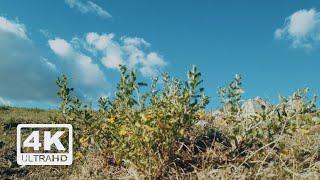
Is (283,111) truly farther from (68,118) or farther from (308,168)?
(68,118)

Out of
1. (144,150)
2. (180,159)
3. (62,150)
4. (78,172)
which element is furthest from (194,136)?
(62,150)

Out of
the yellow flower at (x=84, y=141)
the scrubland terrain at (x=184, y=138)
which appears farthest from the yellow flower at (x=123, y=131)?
the yellow flower at (x=84, y=141)

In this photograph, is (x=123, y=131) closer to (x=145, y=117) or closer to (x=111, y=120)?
(x=145, y=117)

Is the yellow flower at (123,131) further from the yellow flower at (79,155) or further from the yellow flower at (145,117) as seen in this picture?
the yellow flower at (79,155)

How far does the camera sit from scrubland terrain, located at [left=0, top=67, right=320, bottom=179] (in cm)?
624

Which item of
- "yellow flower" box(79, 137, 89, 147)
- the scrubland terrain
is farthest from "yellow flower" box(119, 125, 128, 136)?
"yellow flower" box(79, 137, 89, 147)

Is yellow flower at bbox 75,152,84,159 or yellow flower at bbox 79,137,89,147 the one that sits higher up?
yellow flower at bbox 79,137,89,147

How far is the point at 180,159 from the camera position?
21.9ft

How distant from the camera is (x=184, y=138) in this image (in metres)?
6.98

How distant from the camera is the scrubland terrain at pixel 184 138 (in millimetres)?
6238

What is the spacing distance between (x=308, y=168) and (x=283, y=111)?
0.76 meters

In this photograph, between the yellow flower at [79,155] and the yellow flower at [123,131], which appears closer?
the yellow flower at [123,131]

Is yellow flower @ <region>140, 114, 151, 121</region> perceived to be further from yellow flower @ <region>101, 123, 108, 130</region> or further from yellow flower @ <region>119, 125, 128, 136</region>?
yellow flower @ <region>101, 123, 108, 130</region>

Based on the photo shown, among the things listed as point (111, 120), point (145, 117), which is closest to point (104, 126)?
point (111, 120)
